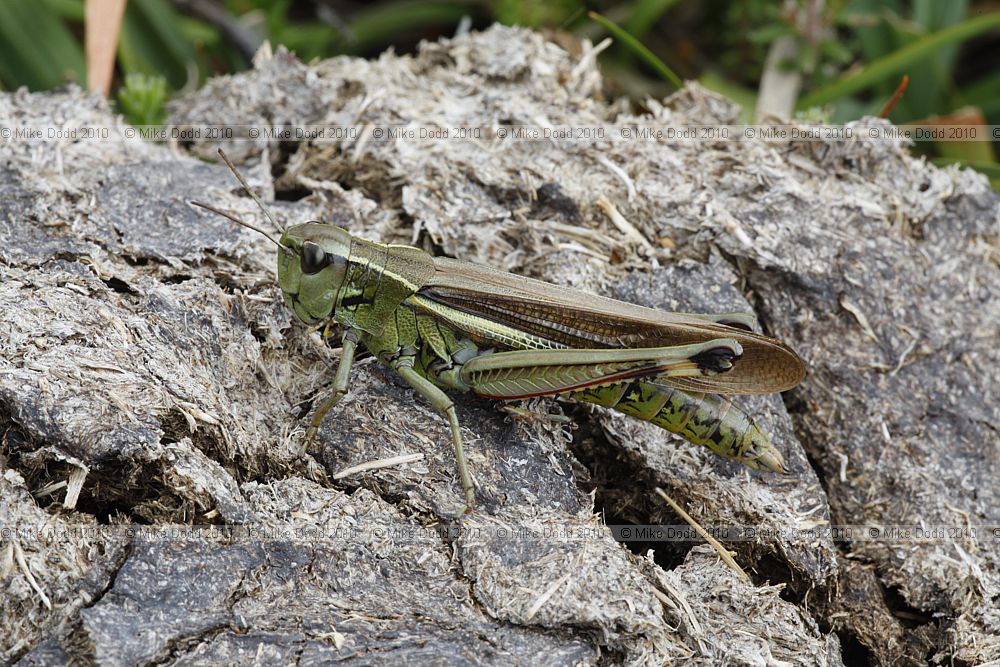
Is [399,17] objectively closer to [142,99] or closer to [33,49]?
[142,99]

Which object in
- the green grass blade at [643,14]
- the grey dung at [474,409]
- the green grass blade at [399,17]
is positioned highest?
the green grass blade at [643,14]

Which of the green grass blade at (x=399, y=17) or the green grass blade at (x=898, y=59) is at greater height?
the green grass blade at (x=898, y=59)

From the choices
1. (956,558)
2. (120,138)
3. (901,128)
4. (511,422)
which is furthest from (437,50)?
(956,558)

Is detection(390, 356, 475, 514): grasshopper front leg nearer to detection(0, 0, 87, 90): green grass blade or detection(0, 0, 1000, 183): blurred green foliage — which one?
detection(0, 0, 1000, 183): blurred green foliage

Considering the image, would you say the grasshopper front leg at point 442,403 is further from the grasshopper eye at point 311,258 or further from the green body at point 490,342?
the grasshopper eye at point 311,258

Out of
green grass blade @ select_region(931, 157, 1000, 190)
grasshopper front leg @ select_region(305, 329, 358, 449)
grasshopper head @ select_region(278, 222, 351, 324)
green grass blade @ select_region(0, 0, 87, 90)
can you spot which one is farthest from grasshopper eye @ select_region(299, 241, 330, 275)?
green grass blade @ select_region(931, 157, 1000, 190)

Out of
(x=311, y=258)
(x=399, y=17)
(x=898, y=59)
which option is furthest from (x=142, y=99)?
(x=898, y=59)

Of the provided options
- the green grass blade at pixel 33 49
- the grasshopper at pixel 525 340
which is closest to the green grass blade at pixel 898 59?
the grasshopper at pixel 525 340
